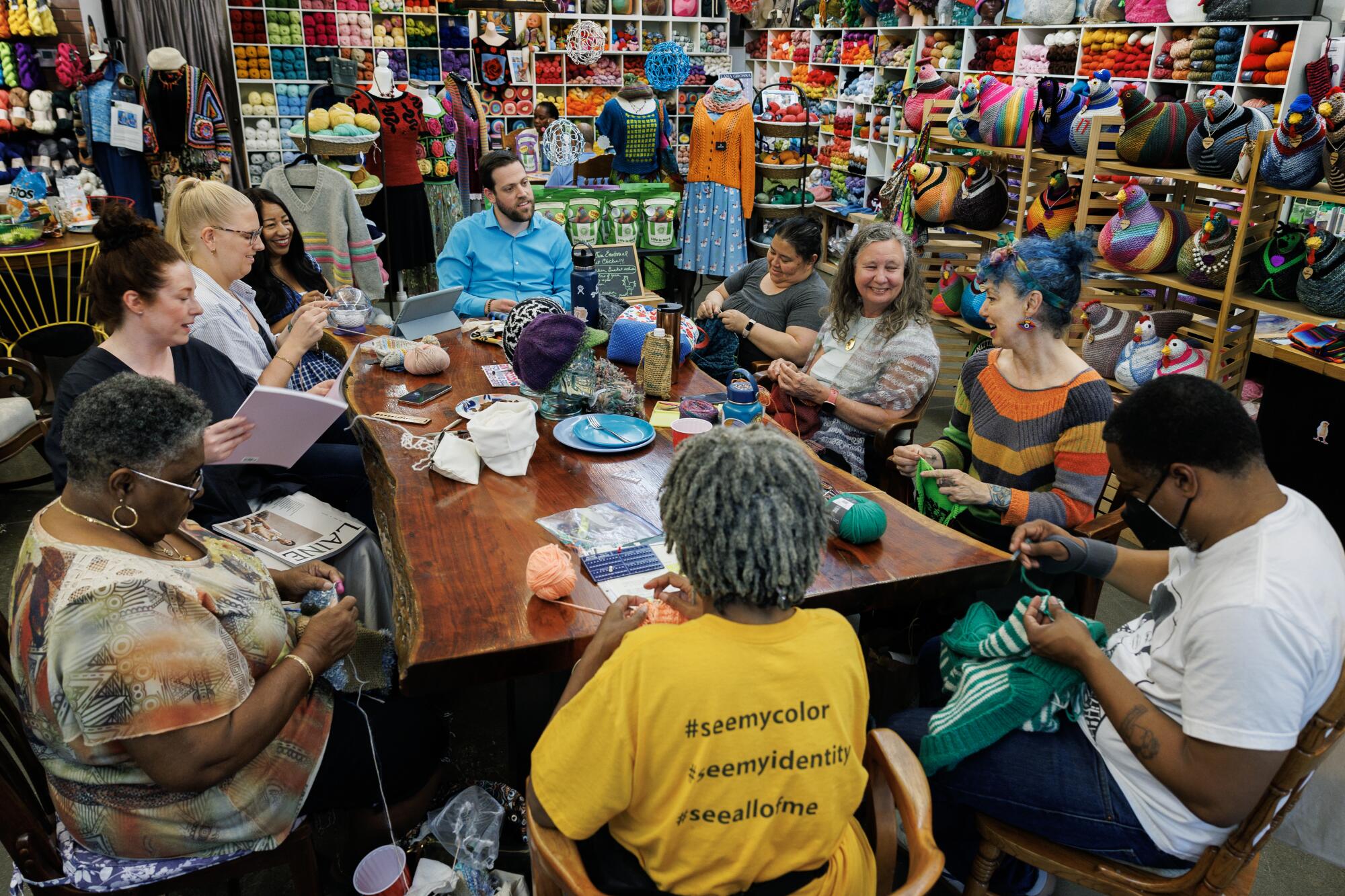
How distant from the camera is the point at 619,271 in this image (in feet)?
15.9

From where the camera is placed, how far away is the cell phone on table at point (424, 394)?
2688mm

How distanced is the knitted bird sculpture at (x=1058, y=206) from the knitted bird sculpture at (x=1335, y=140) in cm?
120

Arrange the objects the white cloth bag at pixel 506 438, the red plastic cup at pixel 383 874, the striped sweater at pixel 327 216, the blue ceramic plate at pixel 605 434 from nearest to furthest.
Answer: the red plastic cup at pixel 383 874
the white cloth bag at pixel 506 438
the blue ceramic plate at pixel 605 434
the striped sweater at pixel 327 216

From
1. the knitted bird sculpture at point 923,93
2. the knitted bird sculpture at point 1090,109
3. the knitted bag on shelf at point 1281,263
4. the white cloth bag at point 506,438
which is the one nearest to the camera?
the white cloth bag at point 506,438

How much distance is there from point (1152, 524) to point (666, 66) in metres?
7.29

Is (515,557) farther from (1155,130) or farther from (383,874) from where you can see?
(1155,130)

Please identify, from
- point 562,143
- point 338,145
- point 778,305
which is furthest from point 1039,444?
point 562,143

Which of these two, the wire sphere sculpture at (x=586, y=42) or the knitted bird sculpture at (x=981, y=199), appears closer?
the knitted bird sculpture at (x=981, y=199)

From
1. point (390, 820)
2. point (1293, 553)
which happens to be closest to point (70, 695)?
point (390, 820)

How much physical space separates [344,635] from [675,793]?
82 cm

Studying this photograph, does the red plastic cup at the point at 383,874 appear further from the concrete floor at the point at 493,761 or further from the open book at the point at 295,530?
the open book at the point at 295,530

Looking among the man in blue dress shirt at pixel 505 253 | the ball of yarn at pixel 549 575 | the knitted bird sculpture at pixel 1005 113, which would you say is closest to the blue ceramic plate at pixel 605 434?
the ball of yarn at pixel 549 575

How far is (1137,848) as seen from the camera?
152 cm

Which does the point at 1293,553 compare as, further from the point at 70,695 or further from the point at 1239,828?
the point at 70,695
